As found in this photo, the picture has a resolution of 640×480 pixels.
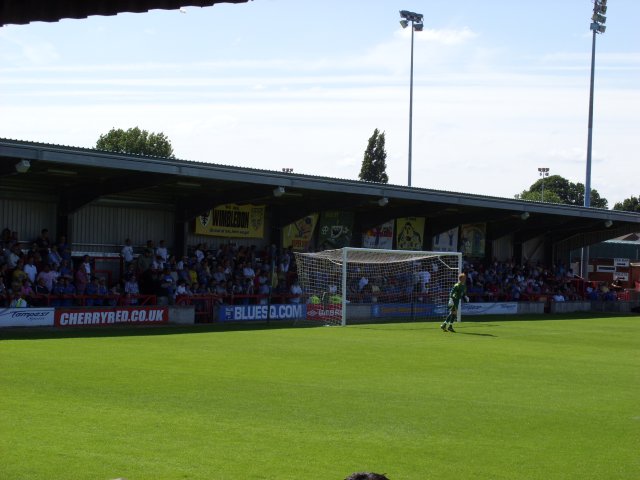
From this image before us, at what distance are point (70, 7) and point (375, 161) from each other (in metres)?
85.5

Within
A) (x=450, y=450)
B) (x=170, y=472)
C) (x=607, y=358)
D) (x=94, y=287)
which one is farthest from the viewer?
(x=94, y=287)

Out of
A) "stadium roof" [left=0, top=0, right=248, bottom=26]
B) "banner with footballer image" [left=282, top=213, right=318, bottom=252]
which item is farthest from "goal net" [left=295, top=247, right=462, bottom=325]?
"stadium roof" [left=0, top=0, right=248, bottom=26]

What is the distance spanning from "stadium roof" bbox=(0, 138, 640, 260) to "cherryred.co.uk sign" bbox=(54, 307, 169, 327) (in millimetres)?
4254

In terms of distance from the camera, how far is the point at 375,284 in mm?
39406

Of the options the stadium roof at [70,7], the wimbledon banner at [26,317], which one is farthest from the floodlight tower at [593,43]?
Result: the stadium roof at [70,7]

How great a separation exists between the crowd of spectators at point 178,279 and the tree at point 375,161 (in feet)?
139

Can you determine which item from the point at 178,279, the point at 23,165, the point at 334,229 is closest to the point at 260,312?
the point at 178,279

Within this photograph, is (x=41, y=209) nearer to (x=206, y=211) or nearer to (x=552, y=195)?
(x=206, y=211)

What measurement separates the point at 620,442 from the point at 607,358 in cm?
1090

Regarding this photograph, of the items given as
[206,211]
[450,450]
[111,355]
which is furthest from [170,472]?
[206,211]

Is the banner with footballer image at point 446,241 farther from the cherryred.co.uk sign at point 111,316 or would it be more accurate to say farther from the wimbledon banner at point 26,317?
the wimbledon banner at point 26,317

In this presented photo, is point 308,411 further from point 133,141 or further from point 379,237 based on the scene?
point 133,141

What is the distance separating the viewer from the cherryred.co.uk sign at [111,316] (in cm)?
2614

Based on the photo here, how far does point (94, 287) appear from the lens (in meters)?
28.4
